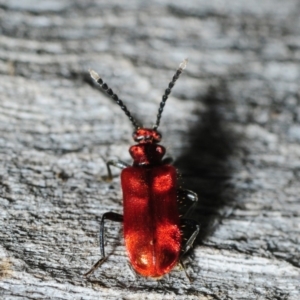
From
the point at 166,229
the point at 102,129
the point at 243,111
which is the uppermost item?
the point at 243,111

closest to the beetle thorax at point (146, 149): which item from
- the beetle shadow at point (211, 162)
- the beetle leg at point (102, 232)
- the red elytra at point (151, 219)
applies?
the red elytra at point (151, 219)

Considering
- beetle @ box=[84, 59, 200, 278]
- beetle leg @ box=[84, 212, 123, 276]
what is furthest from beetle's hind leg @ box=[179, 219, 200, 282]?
beetle leg @ box=[84, 212, 123, 276]

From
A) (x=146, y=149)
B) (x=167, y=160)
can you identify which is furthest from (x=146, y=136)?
(x=167, y=160)

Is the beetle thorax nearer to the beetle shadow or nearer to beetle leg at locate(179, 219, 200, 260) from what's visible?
the beetle shadow

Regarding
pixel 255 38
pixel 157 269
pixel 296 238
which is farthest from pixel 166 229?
pixel 255 38

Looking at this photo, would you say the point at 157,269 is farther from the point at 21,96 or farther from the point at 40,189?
the point at 21,96

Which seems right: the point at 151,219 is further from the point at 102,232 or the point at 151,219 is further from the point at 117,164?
the point at 117,164
